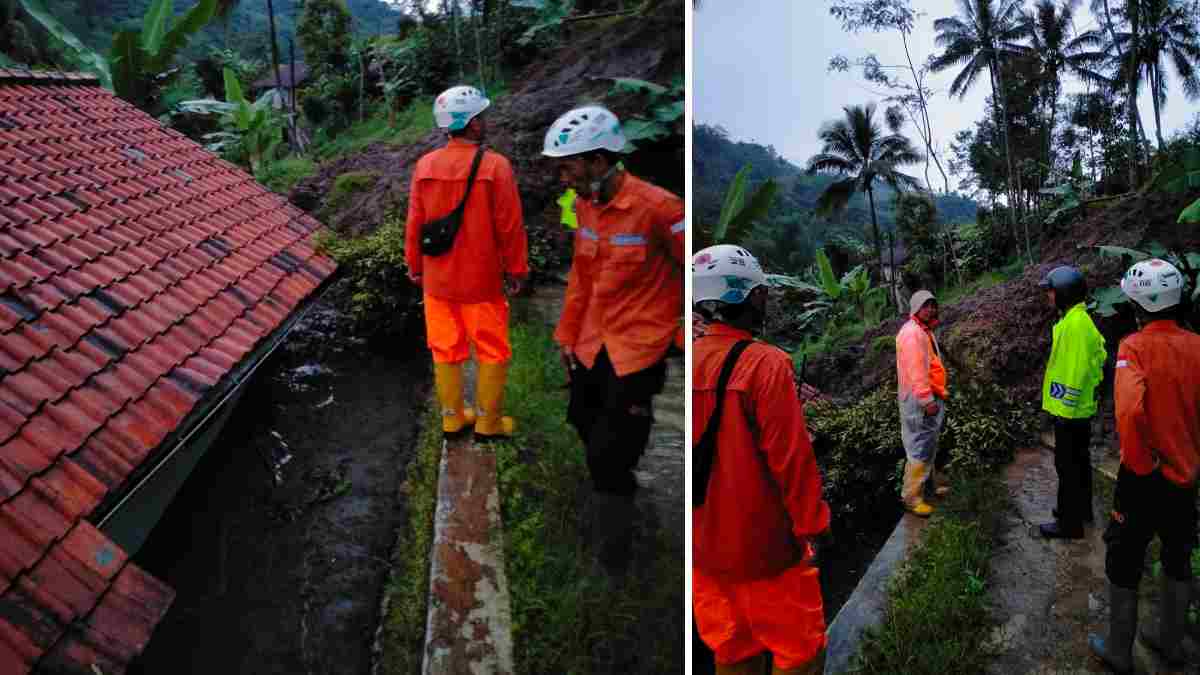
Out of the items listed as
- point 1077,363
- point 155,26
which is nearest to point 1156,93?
point 1077,363

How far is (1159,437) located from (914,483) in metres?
0.60

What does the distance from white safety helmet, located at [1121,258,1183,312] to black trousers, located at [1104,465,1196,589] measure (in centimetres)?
35

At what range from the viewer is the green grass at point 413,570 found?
78.4 inches

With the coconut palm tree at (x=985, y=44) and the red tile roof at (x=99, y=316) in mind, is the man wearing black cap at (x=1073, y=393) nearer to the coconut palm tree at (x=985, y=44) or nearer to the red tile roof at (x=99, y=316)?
the coconut palm tree at (x=985, y=44)

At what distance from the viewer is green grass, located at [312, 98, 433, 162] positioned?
688cm

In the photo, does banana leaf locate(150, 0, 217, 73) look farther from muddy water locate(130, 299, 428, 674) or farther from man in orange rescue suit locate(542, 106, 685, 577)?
man in orange rescue suit locate(542, 106, 685, 577)

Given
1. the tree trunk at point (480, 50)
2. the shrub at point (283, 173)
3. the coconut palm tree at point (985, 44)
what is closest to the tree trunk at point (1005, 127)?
the coconut palm tree at point (985, 44)

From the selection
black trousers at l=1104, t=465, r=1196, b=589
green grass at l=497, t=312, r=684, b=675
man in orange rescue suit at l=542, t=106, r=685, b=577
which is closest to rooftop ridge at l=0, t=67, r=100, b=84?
green grass at l=497, t=312, r=684, b=675

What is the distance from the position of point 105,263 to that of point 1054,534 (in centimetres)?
267

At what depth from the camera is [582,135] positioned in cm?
188

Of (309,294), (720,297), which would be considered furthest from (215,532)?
(720,297)

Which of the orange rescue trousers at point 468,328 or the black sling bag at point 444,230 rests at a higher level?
the black sling bag at point 444,230

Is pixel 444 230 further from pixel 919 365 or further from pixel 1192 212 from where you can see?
pixel 1192 212

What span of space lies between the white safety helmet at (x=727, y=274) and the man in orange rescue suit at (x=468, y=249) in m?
1.13
